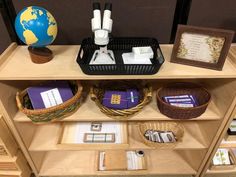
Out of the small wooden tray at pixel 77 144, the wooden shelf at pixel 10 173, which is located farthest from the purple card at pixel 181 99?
the wooden shelf at pixel 10 173

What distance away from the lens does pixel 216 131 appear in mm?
1140

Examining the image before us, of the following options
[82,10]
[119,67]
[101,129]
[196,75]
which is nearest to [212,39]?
[196,75]

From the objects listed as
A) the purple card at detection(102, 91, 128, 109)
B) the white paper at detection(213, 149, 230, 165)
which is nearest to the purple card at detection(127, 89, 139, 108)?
the purple card at detection(102, 91, 128, 109)

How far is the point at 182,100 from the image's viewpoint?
45.5 inches

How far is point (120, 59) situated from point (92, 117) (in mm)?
345

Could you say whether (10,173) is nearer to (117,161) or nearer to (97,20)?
(117,161)

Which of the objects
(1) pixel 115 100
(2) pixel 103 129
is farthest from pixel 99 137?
(1) pixel 115 100

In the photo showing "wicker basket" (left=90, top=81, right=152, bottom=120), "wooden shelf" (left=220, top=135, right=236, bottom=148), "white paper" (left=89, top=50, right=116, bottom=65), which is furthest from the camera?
"wooden shelf" (left=220, top=135, right=236, bottom=148)

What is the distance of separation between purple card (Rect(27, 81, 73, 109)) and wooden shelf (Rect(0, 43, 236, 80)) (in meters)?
0.16

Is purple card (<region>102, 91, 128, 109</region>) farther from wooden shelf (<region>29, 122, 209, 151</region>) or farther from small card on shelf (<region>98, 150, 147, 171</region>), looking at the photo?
small card on shelf (<region>98, 150, 147, 171</region>)

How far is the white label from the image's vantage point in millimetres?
1067

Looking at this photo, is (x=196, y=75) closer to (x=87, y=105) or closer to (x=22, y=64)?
(x=87, y=105)

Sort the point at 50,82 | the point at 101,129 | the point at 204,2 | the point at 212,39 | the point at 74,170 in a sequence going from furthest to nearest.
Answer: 1. the point at 74,170
2. the point at 101,129
3. the point at 50,82
4. the point at 204,2
5. the point at 212,39

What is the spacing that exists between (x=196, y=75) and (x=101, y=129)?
0.69 meters
